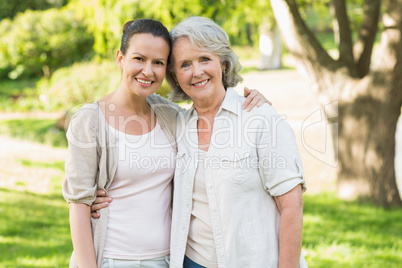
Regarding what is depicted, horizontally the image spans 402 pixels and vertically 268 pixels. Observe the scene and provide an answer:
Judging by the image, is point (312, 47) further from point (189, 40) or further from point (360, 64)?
point (189, 40)

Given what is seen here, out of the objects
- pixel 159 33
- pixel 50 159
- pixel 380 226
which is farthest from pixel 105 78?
pixel 159 33

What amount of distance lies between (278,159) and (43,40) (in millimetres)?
15488

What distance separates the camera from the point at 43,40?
16.0 m

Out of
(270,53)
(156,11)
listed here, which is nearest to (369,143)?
(156,11)

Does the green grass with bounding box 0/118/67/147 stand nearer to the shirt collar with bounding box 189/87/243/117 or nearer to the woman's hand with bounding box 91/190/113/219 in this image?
the woman's hand with bounding box 91/190/113/219

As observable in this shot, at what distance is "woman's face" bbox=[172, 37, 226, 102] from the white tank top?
368 millimetres

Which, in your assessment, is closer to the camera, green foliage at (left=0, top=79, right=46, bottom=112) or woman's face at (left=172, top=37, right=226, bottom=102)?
woman's face at (left=172, top=37, right=226, bottom=102)

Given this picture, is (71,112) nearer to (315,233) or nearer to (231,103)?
(315,233)

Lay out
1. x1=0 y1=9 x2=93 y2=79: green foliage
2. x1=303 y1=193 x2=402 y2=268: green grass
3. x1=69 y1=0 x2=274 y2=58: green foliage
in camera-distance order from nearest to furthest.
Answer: x1=303 y1=193 x2=402 y2=268: green grass
x1=69 y1=0 x2=274 y2=58: green foliage
x1=0 y1=9 x2=93 y2=79: green foliage

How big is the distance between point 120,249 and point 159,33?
3.52ft

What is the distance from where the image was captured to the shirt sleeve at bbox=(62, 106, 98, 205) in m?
2.13

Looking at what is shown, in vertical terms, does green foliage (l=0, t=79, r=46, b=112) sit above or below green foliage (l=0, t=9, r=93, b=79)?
below

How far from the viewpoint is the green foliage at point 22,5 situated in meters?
20.7

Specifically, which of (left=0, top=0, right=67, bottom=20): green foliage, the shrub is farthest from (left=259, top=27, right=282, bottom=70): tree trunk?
the shrub
